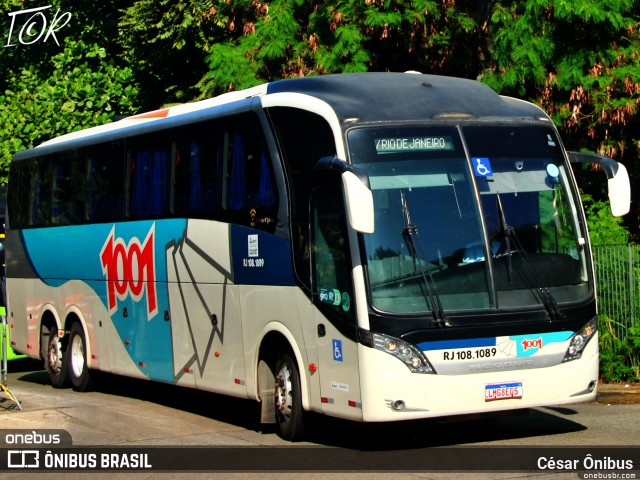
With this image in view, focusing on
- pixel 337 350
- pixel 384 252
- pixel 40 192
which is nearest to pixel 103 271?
pixel 40 192

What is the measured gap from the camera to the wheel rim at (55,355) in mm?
19422

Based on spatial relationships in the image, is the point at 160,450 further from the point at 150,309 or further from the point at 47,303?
the point at 47,303

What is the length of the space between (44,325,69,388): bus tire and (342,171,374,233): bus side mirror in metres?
9.72

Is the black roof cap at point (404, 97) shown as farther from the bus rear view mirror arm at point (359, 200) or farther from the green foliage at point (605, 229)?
the green foliage at point (605, 229)

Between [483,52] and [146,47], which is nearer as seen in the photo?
[483,52]

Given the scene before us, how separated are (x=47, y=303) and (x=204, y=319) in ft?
19.7

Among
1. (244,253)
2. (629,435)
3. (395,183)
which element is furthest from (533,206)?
(244,253)

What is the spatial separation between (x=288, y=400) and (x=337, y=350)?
128cm

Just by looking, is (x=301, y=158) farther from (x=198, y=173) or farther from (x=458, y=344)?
(x=198, y=173)

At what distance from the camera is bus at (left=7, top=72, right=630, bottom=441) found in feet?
36.5

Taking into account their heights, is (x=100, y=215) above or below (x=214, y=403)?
above

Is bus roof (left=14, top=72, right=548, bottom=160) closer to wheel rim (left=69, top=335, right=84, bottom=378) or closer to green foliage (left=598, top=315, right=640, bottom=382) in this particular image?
green foliage (left=598, top=315, right=640, bottom=382)

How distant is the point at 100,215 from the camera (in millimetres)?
17797

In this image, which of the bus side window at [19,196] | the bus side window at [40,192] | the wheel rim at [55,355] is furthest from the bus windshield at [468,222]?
the bus side window at [19,196]
